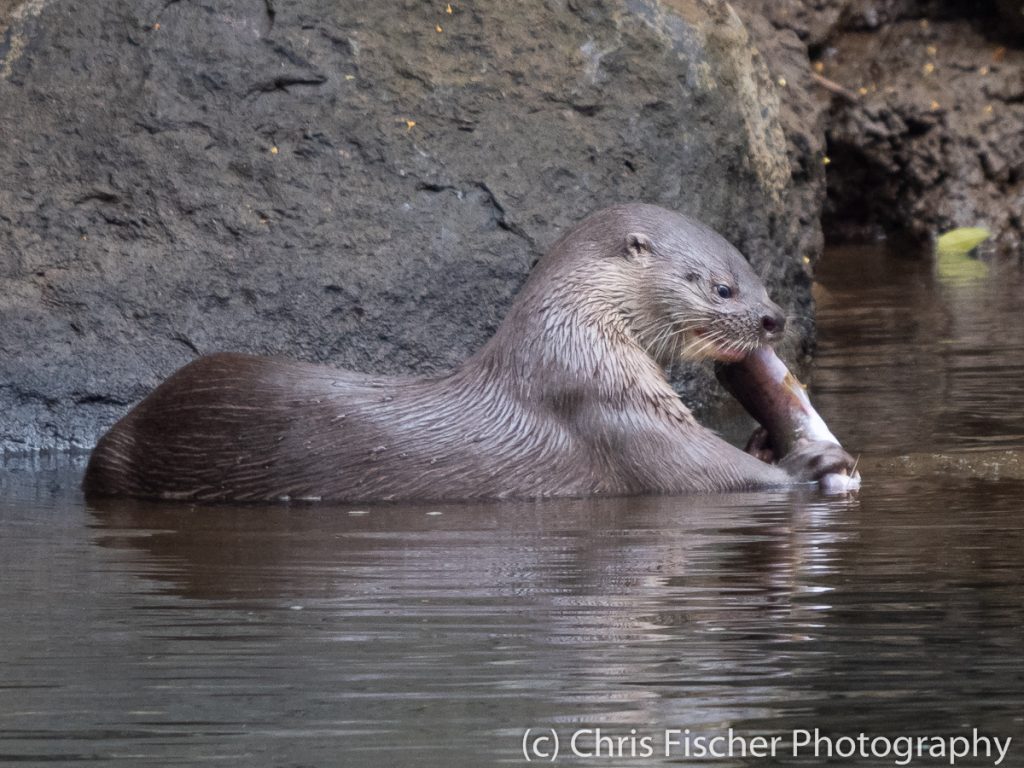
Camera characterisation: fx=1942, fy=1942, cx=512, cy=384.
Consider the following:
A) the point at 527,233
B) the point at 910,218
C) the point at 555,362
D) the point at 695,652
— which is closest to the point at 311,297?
the point at 527,233

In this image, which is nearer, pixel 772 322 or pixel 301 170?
pixel 772 322

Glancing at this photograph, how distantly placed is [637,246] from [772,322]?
1.53ft

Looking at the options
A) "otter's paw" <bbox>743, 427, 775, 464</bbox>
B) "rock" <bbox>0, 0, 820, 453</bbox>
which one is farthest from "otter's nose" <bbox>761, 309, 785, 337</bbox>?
"rock" <bbox>0, 0, 820, 453</bbox>

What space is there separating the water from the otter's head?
1.80ft

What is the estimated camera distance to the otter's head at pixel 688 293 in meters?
5.76

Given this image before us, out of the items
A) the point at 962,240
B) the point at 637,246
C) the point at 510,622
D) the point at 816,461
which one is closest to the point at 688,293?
the point at 637,246

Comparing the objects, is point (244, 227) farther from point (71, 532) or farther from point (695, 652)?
point (695, 652)

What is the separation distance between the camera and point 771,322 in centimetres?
581

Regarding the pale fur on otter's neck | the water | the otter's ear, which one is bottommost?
the water

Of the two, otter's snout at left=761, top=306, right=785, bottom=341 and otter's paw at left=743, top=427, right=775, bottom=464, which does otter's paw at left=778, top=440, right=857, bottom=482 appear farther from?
otter's snout at left=761, top=306, right=785, bottom=341

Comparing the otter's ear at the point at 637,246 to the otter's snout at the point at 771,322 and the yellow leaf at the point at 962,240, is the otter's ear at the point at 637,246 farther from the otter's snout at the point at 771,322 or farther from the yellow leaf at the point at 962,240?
the yellow leaf at the point at 962,240

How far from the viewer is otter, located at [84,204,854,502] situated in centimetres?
539

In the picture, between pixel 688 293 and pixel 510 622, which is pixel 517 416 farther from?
pixel 510 622

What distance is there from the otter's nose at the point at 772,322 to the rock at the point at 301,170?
3.90ft
